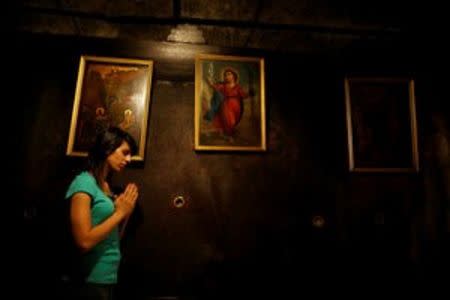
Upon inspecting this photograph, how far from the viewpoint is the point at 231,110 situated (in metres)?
2.38

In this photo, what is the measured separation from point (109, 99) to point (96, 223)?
3.66ft

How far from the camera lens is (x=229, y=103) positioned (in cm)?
239

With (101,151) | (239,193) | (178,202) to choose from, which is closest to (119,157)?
(101,151)

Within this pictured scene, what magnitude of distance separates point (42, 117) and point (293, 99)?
7.23 ft

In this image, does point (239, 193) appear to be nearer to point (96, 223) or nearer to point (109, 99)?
point (96, 223)

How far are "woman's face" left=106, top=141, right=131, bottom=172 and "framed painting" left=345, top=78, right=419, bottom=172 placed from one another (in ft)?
6.22

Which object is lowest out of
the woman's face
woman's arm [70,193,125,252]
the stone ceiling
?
woman's arm [70,193,125,252]

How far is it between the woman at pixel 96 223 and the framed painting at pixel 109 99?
0.40 m

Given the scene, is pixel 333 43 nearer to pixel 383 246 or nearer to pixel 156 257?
pixel 383 246

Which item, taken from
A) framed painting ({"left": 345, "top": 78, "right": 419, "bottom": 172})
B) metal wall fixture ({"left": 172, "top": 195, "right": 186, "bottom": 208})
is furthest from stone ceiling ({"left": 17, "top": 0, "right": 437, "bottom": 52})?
metal wall fixture ({"left": 172, "top": 195, "right": 186, "bottom": 208})

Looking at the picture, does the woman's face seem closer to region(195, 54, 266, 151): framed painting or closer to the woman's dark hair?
the woman's dark hair

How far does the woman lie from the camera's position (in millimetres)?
1546

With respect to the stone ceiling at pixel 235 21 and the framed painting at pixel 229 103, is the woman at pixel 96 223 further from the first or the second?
the stone ceiling at pixel 235 21

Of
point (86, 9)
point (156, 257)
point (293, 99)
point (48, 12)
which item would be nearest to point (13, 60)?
point (48, 12)
